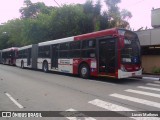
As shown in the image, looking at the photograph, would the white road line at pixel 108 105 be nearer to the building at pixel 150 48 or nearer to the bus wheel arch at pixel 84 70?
Result: the bus wheel arch at pixel 84 70

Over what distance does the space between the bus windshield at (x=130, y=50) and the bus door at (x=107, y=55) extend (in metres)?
0.57

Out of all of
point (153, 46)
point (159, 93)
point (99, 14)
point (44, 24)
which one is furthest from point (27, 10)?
point (159, 93)

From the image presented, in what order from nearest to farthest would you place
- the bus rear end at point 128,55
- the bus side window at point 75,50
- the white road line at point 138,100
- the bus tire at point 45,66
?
1. the white road line at point 138,100
2. the bus rear end at point 128,55
3. the bus side window at point 75,50
4. the bus tire at point 45,66

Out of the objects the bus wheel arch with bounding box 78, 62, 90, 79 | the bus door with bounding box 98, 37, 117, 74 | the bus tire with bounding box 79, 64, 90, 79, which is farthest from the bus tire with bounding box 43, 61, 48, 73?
the bus door with bounding box 98, 37, 117, 74

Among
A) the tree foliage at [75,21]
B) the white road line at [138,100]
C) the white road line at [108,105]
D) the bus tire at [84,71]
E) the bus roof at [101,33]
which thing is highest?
the tree foliage at [75,21]

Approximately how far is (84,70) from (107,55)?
2.90 metres

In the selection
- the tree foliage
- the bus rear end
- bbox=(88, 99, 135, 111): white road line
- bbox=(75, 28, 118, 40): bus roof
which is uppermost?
the tree foliage

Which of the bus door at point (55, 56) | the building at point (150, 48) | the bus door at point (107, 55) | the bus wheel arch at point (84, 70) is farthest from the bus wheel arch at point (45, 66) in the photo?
the bus door at point (107, 55)

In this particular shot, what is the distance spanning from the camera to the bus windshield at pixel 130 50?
13.8 meters

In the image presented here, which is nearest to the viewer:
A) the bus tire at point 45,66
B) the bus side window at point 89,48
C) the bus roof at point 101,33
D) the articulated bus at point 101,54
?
the articulated bus at point 101,54

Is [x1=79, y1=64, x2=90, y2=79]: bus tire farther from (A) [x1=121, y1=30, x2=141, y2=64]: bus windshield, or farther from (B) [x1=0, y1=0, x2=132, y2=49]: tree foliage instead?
(B) [x1=0, y1=0, x2=132, y2=49]: tree foliage

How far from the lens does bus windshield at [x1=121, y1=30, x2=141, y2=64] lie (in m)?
13.8

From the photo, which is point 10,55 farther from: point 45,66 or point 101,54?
point 101,54

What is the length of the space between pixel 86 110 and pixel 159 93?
4.32 meters
